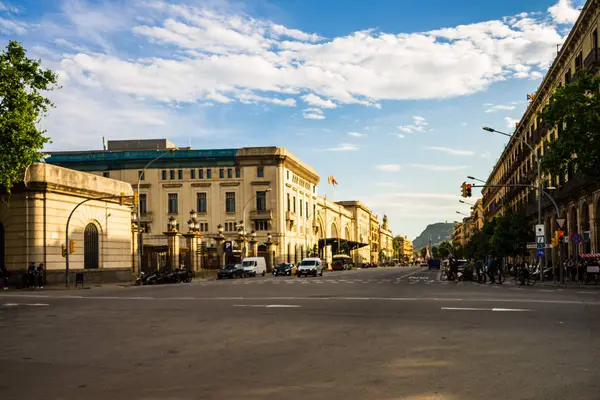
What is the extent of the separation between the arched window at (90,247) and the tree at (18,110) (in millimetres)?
8924

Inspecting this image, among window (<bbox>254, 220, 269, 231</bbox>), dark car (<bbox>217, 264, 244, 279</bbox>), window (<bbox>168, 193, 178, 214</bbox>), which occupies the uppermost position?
window (<bbox>168, 193, 178, 214</bbox>)

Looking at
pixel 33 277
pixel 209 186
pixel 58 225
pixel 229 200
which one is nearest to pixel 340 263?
pixel 229 200

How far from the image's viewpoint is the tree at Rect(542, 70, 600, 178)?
87.1 feet

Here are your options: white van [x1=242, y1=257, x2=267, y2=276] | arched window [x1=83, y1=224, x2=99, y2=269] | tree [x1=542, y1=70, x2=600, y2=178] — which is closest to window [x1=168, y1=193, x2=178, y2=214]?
white van [x1=242, y1=257, x2=267, y2=276]

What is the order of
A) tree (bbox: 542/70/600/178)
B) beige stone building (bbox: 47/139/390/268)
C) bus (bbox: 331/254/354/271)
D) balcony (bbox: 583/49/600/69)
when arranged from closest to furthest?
tree (bbox: 542/70/600/178), balcony (bbox: 583/49/600/69), beige stone building (bbox: 47/139/390/268), bus (bbox: 331/254/354/271)

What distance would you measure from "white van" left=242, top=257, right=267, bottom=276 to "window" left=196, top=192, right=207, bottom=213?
29447 millimetres

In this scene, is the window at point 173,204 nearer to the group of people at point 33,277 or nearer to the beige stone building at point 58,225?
the beige stone building at point 58,225

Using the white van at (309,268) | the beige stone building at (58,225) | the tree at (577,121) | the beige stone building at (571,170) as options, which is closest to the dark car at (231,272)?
the white van at (309,268)

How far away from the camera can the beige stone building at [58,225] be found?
39.0 meters

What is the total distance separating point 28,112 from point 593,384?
32.8 meters

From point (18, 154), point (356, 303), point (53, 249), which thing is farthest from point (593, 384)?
point (53, 249)

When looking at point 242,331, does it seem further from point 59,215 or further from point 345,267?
point 345,267

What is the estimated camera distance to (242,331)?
13.3 metres

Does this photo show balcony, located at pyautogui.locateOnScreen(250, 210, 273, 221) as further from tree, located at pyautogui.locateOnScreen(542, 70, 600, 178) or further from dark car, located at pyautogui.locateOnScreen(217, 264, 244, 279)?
tree, located at pyautogui.locateOnScreen(542, 70, 600, 178)
